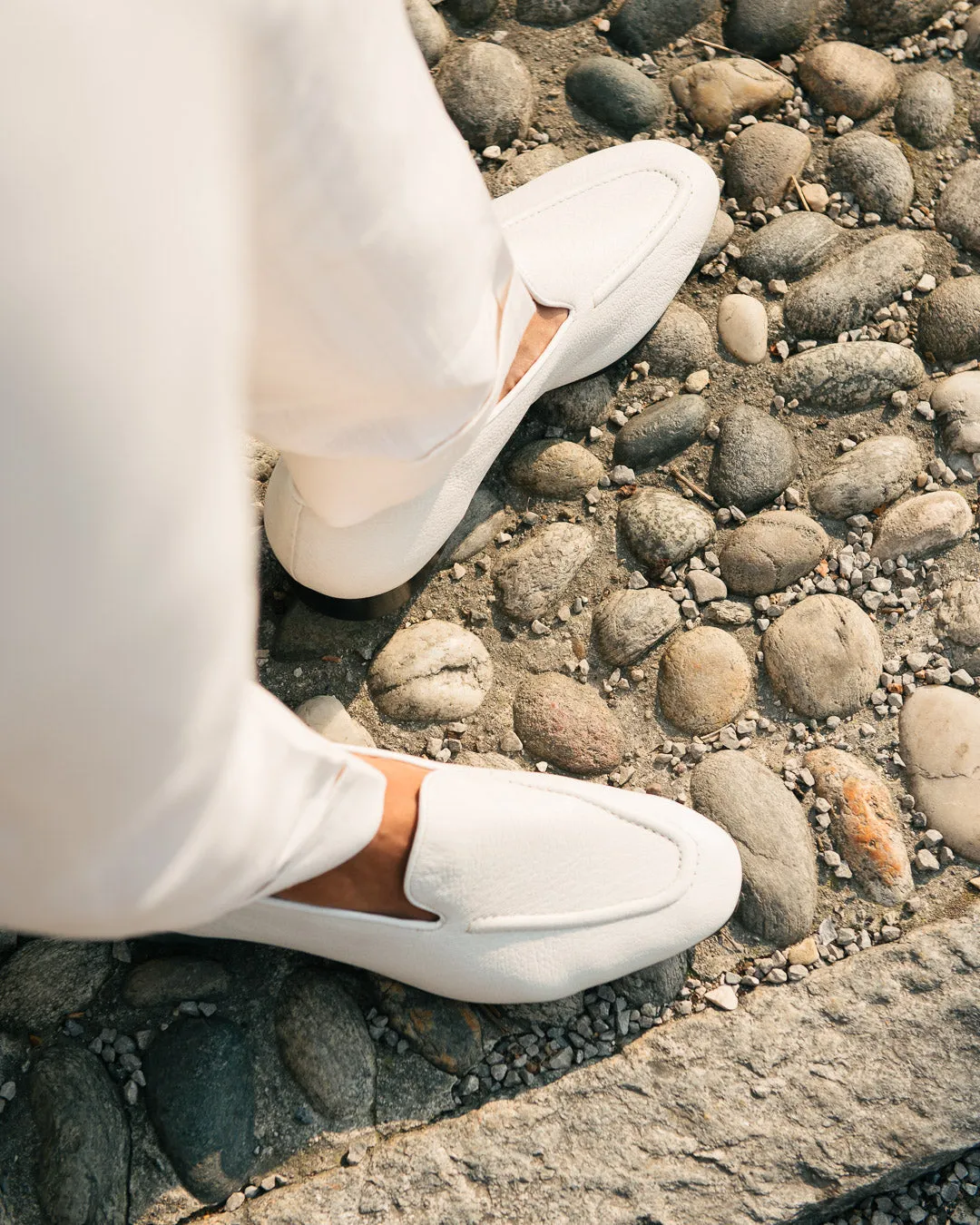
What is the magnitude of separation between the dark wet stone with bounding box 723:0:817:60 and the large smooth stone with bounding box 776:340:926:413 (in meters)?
0.57

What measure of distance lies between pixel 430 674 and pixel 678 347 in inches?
24.2

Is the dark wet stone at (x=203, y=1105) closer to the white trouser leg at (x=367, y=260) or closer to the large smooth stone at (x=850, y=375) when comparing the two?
the white trouser leg at (x=367, y=260)

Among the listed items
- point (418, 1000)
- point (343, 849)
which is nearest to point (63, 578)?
point (343, 849)

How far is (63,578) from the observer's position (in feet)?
1.49

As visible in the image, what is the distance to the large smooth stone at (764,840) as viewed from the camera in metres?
1.28

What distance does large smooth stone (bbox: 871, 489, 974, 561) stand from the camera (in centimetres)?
142

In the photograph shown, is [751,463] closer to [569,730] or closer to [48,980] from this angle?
[569,730]

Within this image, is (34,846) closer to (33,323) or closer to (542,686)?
(33,323)

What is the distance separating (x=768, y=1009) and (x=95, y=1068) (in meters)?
0.79

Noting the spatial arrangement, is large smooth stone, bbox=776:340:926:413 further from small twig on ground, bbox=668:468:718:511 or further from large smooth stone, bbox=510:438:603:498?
large smooth stone, bbox=510:438:603:498

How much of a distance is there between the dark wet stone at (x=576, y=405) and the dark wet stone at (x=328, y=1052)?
828 mm

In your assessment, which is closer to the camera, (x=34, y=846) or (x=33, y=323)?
(x=33, y=323)

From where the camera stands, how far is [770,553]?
55.6 inches

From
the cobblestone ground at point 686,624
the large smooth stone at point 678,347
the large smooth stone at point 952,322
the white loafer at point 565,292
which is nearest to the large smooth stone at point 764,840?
the cobblestone ground at point 686,624
